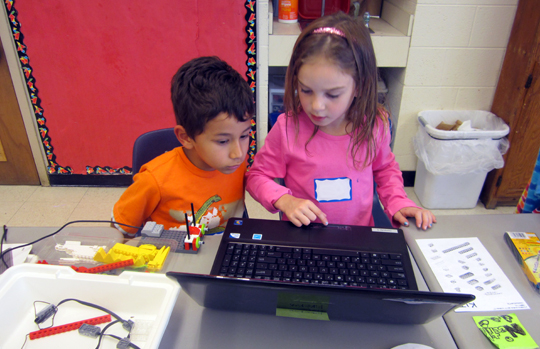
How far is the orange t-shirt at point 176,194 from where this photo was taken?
0.98 metres

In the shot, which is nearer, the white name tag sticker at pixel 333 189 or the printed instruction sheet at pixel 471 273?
the printed instruction sheet at pixel 471 273

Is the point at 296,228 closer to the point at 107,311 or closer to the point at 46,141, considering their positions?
the point at 107,311

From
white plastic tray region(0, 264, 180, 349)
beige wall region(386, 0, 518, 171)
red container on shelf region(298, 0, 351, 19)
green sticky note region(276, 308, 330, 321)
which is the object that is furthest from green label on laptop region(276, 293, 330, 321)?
red container on shelf region(298, 0, 351, 19)

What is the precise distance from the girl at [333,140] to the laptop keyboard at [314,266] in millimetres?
139

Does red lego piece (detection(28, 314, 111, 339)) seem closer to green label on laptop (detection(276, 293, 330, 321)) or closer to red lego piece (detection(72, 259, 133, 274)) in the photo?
red lego piece (detection(72, 259, 133, 274))

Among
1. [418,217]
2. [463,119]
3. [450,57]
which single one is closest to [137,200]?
[418,217]

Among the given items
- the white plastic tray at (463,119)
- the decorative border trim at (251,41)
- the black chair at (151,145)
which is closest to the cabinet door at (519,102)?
the white plastic tray at (463,119)

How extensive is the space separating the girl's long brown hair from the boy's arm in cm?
45

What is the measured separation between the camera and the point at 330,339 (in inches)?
23.9

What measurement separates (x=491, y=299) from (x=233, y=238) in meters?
0.51

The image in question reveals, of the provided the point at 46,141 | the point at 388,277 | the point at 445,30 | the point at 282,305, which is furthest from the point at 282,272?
the point at 46,141

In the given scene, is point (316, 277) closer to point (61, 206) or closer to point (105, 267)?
point (105, 267)

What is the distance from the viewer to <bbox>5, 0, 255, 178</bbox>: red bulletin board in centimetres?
185

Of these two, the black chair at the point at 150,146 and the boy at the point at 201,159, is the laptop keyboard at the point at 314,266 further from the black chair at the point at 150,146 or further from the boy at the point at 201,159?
the black chair at the point at 150,146
